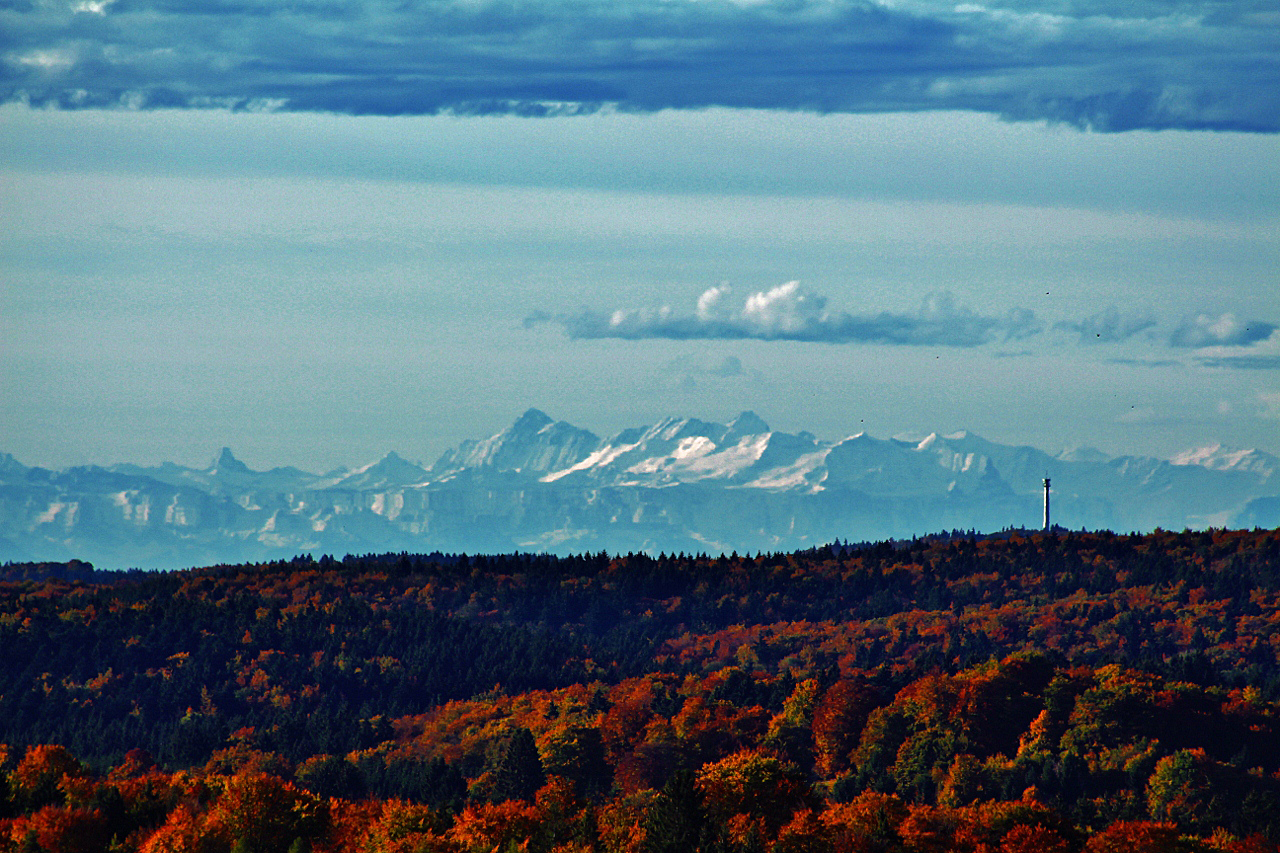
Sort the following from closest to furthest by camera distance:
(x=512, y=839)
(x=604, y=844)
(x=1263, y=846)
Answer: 1. (x=512, y=839)
2. (x=604, y=844)
3. (x=1263, y=846)

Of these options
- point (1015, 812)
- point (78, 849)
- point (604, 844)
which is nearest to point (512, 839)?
point (604, 844)

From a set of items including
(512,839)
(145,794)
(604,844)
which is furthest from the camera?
(145,794)

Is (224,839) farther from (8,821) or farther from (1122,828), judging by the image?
(1122,828)

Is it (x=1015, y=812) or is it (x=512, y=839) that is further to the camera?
(x=1015, y=812)

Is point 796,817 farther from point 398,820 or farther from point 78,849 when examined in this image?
point 78,849

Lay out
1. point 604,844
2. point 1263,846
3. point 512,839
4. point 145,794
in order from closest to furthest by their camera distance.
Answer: point 512,839 → point 604,844 → point 145,794 → point 1263,846

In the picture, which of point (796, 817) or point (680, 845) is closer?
point (680, 845)

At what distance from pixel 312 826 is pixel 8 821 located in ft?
81.1

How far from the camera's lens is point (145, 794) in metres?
164

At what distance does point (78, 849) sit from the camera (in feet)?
474

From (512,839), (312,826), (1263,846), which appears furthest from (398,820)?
(1263,846)

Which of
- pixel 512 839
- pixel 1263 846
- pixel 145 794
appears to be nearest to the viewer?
pixel 512 839

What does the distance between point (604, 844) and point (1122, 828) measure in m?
49.5

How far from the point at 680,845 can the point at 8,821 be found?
55.7 m
